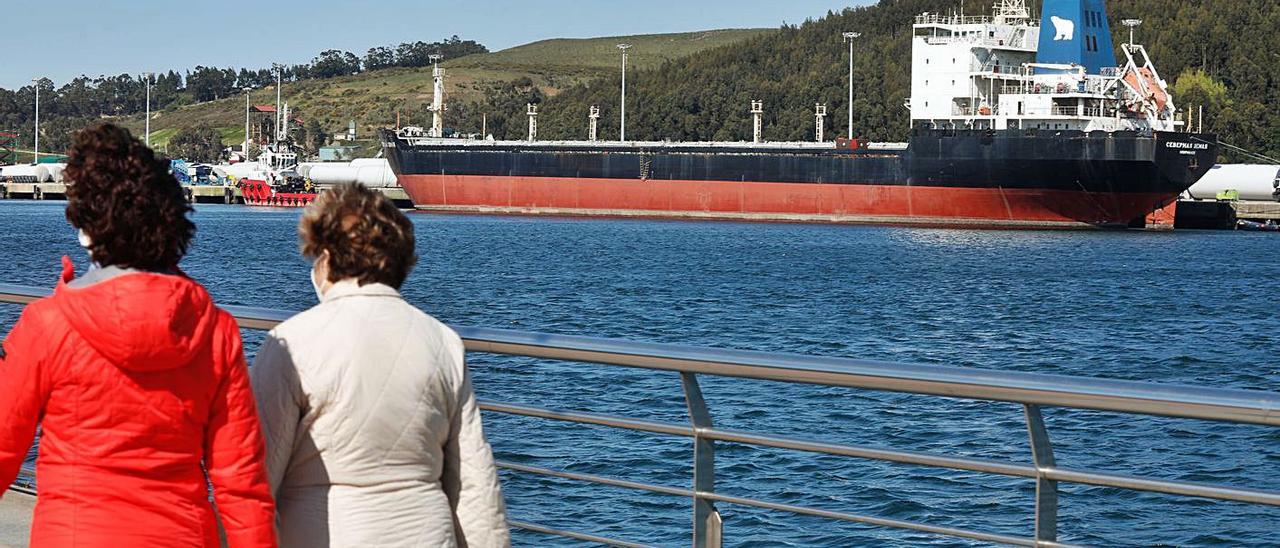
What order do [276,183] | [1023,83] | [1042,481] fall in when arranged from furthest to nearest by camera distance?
[276,183] < [1023,83] < [1042,481]

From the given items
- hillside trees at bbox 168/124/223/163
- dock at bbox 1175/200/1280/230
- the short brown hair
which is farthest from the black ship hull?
hillside trees at bbox 168/124/223/163

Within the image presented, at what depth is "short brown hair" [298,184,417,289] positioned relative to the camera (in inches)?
95.0

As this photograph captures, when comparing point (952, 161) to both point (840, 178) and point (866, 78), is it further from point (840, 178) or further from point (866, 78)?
point (866, 78)

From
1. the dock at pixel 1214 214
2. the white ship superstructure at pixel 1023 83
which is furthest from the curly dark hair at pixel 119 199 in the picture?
the dock at pixel 1214 214

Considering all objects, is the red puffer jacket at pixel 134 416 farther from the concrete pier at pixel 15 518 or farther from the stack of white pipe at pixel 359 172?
the stack of white pipe at pixel 359 172

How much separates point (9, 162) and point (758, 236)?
102 meters

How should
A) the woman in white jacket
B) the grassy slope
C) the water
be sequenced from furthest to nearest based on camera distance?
the grassy slope → the water → the woman in white jacket

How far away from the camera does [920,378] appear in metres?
2.68

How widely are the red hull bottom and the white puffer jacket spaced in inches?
1617

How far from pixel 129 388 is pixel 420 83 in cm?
15952

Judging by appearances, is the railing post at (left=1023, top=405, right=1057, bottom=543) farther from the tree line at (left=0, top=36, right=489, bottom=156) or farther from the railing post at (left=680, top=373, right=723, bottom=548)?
the tree line at (left=0, top=36, right=489, bottom=156)

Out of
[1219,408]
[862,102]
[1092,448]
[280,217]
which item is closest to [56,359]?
[1219,408]

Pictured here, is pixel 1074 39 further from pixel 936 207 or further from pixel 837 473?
pixel 837 473

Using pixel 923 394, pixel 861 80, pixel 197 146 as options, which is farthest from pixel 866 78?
pixel 923 394
